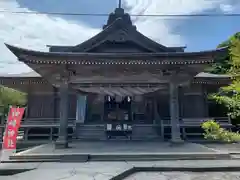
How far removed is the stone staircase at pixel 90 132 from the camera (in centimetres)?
1196

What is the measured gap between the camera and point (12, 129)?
7105 mm

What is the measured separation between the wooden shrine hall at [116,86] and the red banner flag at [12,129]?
1885 millimetres

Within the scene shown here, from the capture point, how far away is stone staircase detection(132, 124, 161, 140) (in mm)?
11992

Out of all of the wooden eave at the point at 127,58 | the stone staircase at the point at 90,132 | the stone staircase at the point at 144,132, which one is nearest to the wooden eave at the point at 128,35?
the wooden eave at the point at 127,58

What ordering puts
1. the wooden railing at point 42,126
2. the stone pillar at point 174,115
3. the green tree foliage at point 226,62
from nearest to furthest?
the green tree foliage at point 226,62 → the stone pillar at point 174,115 → the wooden railing at point 42,126

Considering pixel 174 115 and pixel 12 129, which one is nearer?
pixel 12 129

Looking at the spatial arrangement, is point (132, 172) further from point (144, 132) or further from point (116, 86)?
point (144, 132)

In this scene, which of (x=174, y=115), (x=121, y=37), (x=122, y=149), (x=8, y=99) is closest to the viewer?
(x=122, y=149)

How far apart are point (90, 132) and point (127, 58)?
587cm

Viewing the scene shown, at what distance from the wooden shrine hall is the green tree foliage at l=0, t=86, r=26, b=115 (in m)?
2.51

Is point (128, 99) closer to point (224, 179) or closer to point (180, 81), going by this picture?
point (180, 81)

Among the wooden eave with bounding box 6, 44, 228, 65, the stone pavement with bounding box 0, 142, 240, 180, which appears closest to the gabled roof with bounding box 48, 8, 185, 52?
the wooden eave with bounding box 6, 44, 228, 65

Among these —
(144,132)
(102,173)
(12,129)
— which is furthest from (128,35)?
(102,173)

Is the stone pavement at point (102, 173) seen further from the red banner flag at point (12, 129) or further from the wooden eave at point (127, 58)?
the wooden eave at point (127, 58)
